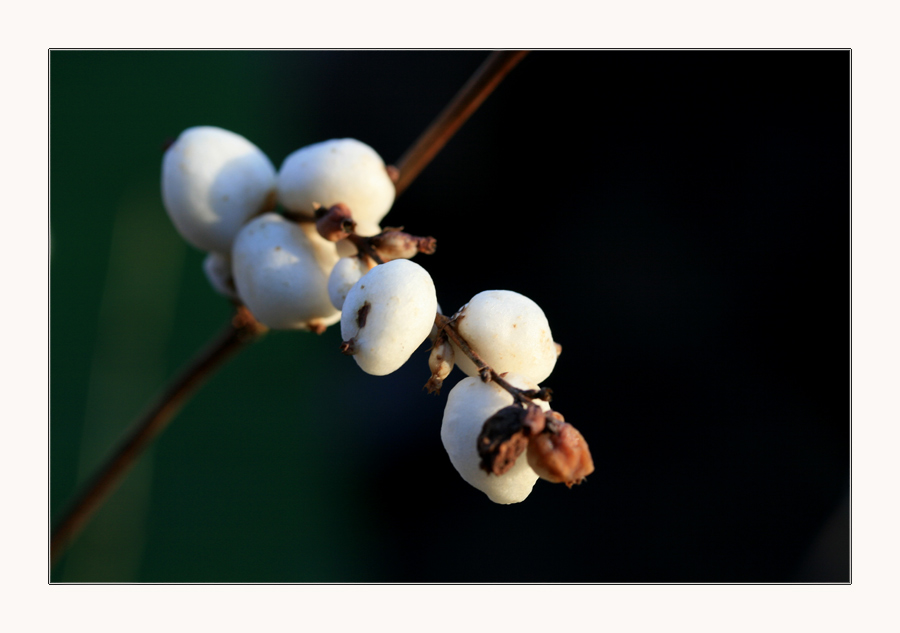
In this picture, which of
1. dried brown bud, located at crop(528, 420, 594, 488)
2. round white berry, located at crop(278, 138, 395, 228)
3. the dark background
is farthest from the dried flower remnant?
the dark background

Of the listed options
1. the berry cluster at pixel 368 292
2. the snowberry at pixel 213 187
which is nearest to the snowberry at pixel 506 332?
the berry cluster at pixel 368 292

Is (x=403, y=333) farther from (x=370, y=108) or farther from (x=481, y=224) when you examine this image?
(x=370, y=108)

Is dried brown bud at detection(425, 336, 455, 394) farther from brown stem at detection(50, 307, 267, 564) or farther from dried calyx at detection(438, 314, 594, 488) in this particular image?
brown stem at detection(50, 307, 267, 564)

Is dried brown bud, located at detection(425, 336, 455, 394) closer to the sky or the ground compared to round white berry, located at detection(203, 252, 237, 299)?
closer to the ground

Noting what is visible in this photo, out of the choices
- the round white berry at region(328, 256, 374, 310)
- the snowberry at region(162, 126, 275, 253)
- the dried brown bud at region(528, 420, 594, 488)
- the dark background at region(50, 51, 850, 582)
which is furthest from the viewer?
the dark background at region(50, 51, 850, 582)

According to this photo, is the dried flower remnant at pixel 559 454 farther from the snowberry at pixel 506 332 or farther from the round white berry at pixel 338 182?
the round white berry at pixel 338 182

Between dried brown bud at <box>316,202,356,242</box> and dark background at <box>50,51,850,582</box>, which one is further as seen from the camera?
dark background at <box>50,51,850,582</box>
